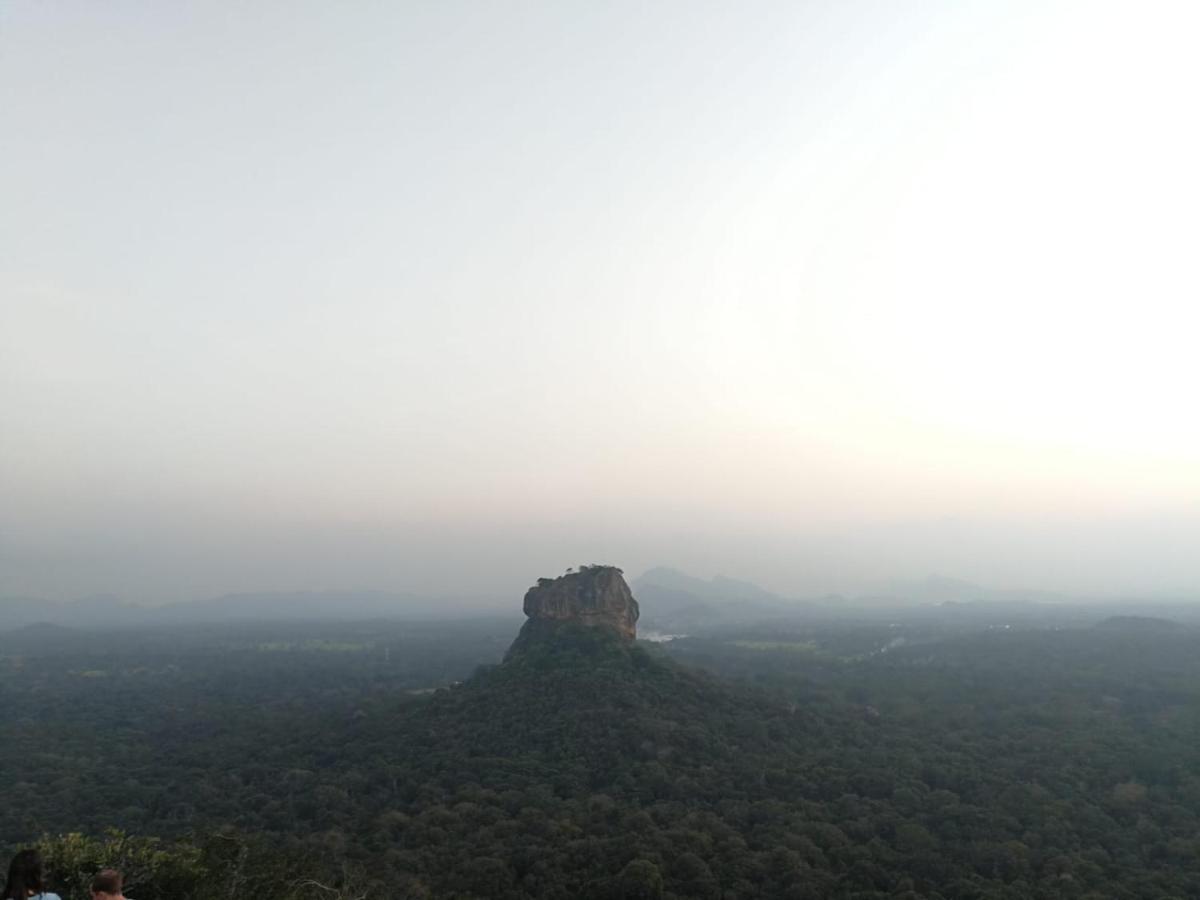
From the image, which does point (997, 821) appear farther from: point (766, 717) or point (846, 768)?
point (766, 717)

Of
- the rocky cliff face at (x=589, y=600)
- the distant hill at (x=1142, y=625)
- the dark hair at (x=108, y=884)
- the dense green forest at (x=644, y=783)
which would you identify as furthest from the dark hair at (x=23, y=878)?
Answer: the distant hill at (x=1142, y=625)

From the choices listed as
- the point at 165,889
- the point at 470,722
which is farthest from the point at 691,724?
the point at 165,889

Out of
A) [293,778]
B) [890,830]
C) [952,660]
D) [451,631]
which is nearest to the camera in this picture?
[890,830]

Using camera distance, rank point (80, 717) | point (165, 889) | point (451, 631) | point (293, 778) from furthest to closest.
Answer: point (451, 631) → point (80, 717) → point (293, 778) → point (165, 889)

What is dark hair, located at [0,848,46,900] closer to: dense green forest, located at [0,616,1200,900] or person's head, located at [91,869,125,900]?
person's head, located at [91,869,125,900]

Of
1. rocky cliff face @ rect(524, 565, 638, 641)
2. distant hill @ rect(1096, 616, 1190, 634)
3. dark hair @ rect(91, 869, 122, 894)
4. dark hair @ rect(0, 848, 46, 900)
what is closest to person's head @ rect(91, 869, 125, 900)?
dark hair @ rect(91, 869, 122, 894)
